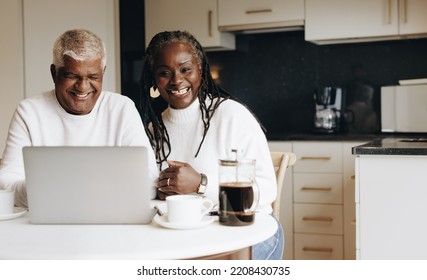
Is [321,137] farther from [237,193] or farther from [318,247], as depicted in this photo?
[237,193]

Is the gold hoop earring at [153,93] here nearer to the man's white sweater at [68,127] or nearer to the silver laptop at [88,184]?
the man's white sweater at [68,127]

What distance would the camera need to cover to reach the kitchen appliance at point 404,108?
278 centimetres

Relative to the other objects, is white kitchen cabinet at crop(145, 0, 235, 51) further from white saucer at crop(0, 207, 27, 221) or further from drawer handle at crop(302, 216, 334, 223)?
white saucer at crop(0, 207, 27, 221)

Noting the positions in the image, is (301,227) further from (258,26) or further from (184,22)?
(184,22)

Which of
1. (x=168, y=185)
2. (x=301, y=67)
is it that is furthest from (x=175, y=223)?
(x=301, y=67)

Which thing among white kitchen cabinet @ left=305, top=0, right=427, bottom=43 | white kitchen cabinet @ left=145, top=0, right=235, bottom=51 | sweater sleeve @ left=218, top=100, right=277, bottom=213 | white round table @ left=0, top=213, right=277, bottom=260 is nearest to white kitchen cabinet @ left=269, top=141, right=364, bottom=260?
white kitchen cabinet @ left=305, top=0, right=427, bottom=43

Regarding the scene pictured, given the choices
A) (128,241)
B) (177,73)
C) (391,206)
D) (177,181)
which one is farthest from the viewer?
(391,206)

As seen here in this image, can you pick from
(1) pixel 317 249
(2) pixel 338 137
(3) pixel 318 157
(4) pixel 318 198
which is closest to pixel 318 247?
(1) pixel 317 249

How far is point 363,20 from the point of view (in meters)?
2.84

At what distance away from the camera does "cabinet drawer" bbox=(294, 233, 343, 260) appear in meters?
2.76

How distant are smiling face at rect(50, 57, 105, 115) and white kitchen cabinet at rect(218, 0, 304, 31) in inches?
68.8

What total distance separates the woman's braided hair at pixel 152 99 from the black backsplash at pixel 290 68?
53.9 inches

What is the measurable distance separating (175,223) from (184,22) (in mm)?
2337

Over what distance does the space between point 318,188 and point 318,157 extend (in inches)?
6.0
